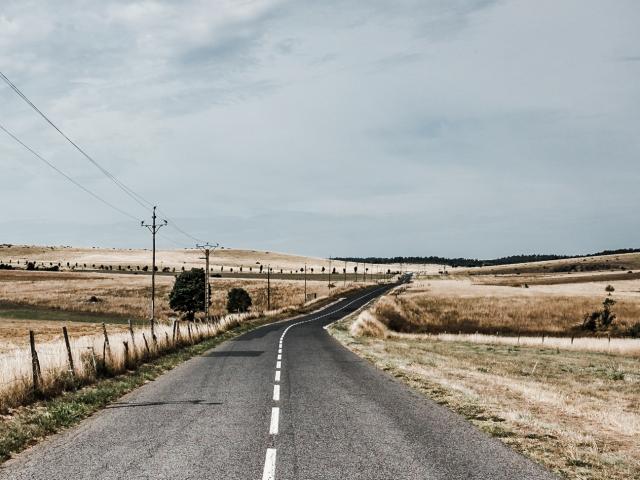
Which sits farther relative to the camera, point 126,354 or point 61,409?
point 126,354

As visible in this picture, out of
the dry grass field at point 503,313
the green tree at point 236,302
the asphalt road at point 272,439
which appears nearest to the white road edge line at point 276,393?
the asphalt road at point 272,439

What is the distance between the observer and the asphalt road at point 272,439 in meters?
7.77

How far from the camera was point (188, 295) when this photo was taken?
281 feet

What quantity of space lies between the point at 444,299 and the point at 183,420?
82045 millimetres

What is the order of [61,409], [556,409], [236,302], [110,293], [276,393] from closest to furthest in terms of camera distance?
[61,409] < [556,409] < [276,393] < [236,302] < [110,293]

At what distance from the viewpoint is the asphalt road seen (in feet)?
25.5

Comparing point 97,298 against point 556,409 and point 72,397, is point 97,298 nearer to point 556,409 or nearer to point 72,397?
point 72,397

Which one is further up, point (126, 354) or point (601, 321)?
point (126, 354)

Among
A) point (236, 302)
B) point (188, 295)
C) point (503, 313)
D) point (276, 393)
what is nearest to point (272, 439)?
point (276, 393)

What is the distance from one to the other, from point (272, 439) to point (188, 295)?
78573 millimetres

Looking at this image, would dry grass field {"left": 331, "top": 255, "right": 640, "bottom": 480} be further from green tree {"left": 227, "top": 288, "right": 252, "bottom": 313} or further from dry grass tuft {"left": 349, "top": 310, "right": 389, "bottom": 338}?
green tree {"left": 227, "top": 288, "right": 252, "bottom": 313}

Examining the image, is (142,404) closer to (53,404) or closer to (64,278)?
(53,404)

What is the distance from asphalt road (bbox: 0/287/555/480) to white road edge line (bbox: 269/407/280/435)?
0.07 feet

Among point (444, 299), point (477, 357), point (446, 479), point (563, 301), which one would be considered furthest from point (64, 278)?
point (446, 479)
